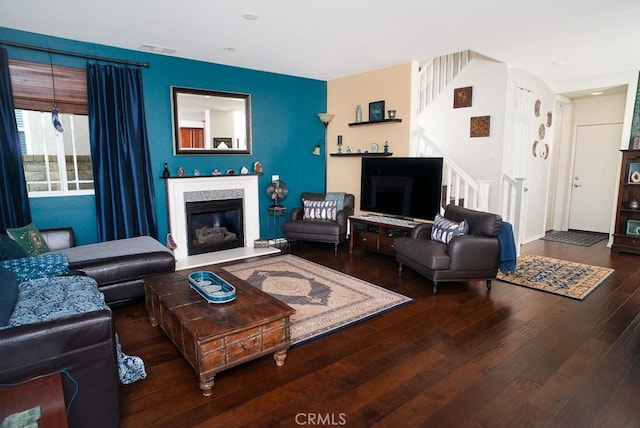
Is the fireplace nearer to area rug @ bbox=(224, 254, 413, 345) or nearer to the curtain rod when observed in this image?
area rug @ bbox=(224, 254, 413, 345)

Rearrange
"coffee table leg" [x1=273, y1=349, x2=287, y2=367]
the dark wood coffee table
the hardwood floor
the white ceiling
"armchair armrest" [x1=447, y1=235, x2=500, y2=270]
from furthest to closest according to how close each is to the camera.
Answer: "armchair armrest" [x1=447, y1=235, x2=500, y2=270] → the white ceiling → "coffee table leg" [x1=273, y1=349, x2=287, y2=367] → the dark wood coffee table → the hardwood floor

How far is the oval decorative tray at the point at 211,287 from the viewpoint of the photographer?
2.54 m

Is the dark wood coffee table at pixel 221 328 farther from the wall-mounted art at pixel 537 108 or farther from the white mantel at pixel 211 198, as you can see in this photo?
the wall-mounted art at pixel 537 108

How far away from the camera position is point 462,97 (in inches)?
226

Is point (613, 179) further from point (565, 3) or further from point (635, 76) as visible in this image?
point (565, 3)

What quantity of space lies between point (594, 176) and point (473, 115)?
10.1 feet

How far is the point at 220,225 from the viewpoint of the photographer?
5.72 meters

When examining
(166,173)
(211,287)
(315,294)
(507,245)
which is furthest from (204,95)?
(507,245)

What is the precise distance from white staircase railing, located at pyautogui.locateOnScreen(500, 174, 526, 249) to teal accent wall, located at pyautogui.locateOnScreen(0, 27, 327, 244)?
297 cm

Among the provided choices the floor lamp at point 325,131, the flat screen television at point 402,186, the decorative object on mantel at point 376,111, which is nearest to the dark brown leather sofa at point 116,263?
the flat screen television at point 402,186

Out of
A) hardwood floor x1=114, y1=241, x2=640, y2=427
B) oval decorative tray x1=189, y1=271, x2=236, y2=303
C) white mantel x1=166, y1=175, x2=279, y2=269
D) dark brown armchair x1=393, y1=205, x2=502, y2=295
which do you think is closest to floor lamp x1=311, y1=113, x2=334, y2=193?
white mantel x1=166, y1=175, x2=279, y2=269

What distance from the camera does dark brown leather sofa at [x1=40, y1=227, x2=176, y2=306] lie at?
10.8 ft

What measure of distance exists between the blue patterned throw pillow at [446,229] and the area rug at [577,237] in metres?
3.36

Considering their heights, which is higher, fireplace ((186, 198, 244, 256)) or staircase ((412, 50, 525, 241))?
staircase ((412, 50, 525, 241))
